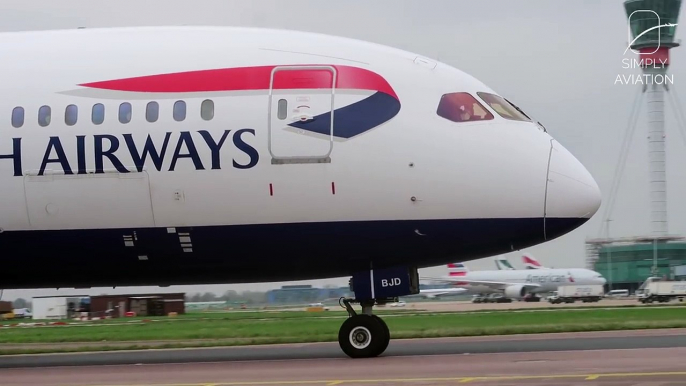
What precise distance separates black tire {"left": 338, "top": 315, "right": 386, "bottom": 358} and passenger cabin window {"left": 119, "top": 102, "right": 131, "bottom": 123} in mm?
5304

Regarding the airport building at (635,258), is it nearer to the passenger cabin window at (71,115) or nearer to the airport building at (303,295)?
the airport building at (303,295)

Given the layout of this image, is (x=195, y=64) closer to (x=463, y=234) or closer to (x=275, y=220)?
(x=275, y=220)

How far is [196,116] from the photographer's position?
17938mm

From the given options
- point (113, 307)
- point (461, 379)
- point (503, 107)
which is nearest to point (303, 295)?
point (113, 307)

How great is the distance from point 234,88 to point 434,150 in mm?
3668

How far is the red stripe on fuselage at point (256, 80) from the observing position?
59.3 ft

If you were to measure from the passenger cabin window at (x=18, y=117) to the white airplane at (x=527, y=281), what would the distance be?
82657mm

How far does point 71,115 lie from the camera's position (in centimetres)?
1831

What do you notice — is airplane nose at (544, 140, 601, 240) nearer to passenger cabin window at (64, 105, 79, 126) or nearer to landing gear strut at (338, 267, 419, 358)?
landing gear strut at (338, 267, 419, 358)

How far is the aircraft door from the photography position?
17719 mm


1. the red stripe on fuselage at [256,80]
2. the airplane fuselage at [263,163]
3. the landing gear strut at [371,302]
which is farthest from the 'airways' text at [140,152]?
the landing gear strut at [371,302]

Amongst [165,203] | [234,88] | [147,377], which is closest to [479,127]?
[234,88]

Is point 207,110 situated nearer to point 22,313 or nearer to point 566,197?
point 566,197

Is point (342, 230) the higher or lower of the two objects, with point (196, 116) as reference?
lower
